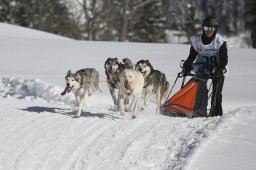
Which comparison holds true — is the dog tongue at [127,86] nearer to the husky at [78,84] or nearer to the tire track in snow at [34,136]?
the husky at [78,84]

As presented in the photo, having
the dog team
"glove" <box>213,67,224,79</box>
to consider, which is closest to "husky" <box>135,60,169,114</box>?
the dog team

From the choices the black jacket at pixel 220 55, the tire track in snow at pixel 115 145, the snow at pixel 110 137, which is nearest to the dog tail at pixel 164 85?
the snow at pixel 110 137

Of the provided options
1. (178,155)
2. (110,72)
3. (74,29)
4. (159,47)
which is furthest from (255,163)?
(74,29)

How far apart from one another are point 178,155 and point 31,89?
6.19 meters

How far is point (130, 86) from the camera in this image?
743 cm

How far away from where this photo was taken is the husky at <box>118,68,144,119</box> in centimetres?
737

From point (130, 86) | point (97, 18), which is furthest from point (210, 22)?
point (97, 18)

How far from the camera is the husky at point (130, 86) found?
737 cm

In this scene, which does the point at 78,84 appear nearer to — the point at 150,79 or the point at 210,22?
the point at 150,79

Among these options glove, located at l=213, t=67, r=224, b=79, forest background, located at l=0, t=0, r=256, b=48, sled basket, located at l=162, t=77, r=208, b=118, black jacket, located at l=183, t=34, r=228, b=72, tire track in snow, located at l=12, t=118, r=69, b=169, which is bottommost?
tire track in snow, located at l=12, t=118, r=69, b=169

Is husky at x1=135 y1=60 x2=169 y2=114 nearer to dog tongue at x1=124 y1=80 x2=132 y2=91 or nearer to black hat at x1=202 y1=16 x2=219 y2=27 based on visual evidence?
dog tongue at x1=124 y1=80 x2=132 y2=91

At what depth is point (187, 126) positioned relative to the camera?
669 centimetres

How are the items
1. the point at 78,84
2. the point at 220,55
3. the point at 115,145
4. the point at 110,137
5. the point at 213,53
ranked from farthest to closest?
the point at 78,84 → the point at 213,53 → the point at 220,55 → the point at 110,137 → the point at 115,145

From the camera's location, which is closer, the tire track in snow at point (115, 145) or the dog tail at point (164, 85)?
the tire track in snow at point (115, 145)
